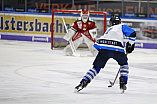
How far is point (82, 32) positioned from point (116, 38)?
6.64 meters

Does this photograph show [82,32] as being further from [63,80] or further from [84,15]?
[63,80]

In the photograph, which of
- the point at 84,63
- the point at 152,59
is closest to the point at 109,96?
the point at 84,63

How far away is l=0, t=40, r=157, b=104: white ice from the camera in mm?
6660

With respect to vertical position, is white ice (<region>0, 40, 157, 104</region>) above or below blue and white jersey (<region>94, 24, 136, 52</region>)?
below

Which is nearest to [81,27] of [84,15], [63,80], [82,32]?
[82,32]

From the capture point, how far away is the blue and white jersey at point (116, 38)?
7262 mm

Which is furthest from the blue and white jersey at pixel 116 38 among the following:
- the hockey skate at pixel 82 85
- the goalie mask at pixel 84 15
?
the goalie mask at pixel 84 15

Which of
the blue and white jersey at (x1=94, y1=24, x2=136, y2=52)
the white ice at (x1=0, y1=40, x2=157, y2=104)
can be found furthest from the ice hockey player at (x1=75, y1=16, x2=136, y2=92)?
the white ice at (x1=0, y1=40, x2=157, y2=104)

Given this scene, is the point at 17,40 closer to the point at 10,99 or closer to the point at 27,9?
the point at 27,9

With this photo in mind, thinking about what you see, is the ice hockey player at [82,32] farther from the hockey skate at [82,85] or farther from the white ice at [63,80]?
the hockey skate at [82,85]

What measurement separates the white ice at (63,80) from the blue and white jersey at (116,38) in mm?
693

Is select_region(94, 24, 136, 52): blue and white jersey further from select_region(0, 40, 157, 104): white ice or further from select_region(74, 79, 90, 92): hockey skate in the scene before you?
select_region(0, 40, 157, 104): white ice

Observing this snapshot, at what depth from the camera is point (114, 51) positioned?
286 inches

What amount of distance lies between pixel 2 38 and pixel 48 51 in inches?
193
